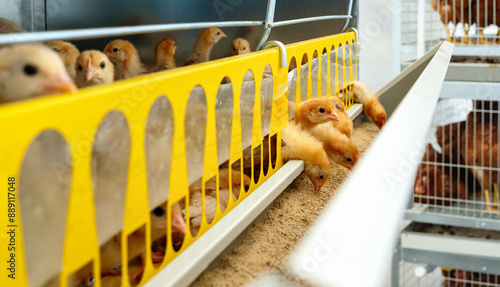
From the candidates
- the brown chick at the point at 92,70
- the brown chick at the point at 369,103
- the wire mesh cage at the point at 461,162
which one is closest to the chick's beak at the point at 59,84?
the brown chick at the point at 92,70

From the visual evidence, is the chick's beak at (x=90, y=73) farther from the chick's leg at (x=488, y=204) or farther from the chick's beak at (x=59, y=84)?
the chick's leg at (x=488, y=204)

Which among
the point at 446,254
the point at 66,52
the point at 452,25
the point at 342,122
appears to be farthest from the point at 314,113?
the point at 452,25

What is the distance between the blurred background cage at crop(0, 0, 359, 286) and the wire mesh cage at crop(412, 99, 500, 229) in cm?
207

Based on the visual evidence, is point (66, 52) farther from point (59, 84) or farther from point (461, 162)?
point (461, 162)

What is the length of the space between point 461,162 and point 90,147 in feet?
10.9

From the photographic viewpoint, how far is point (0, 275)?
776mm

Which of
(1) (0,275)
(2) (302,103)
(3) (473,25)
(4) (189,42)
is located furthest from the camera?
(3) (473,25)

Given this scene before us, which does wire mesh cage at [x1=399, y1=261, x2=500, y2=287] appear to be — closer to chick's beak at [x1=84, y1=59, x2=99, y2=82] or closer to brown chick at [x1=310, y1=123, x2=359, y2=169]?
brown chick at [x1=310, y1=123, x2=359, y2=169]

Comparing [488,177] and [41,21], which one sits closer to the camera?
[41,21]

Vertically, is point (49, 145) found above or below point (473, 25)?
below

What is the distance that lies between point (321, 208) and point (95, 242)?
0.78m

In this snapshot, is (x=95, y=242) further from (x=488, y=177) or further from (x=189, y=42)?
(x=488, y=177)

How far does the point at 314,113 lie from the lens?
1.66 meters

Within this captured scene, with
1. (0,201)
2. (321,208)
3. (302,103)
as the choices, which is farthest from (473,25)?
(0,201)
